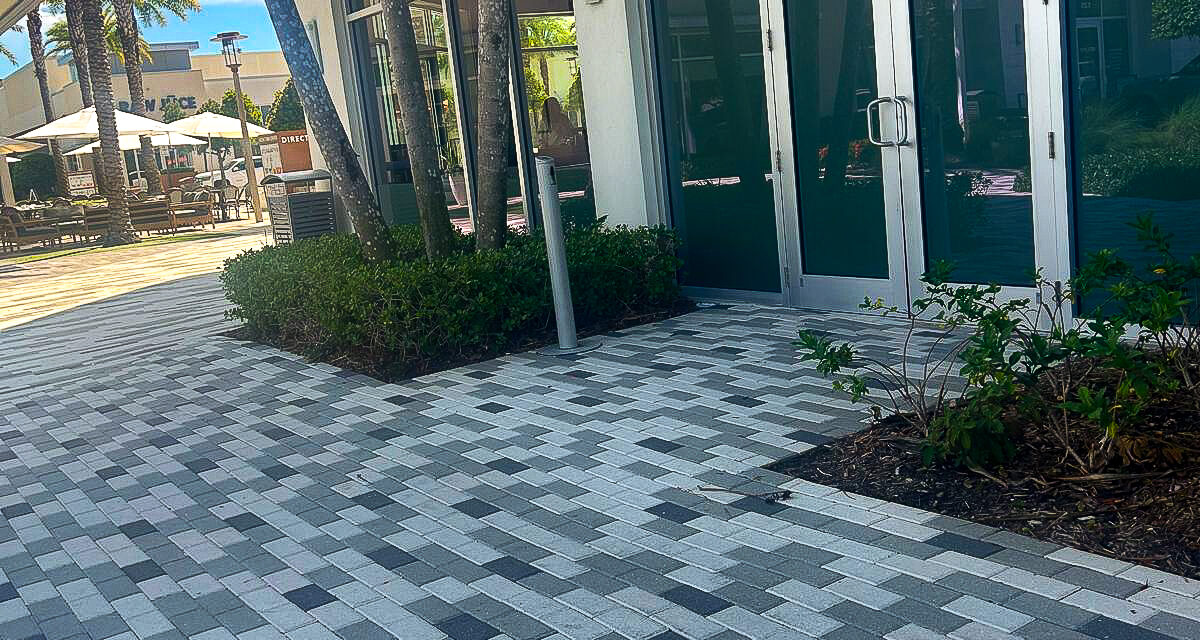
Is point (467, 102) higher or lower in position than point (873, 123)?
higher

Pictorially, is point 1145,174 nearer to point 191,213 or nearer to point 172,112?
point 191,213

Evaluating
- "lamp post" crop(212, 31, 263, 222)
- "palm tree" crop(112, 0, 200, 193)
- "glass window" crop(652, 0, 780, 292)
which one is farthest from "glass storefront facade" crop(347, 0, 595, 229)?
"palm tree" crop(112, 0, 200, 193)

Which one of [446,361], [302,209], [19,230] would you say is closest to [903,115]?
[446,361]

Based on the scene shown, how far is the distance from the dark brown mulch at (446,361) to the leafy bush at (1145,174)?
3.00 meters

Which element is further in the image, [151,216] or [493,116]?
[151,216]

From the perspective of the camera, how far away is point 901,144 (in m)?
6.52

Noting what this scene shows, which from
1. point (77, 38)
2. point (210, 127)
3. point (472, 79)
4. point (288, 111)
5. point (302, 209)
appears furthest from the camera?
point (288, 111)

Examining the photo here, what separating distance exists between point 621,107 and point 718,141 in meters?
0.90

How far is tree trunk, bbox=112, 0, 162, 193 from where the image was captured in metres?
25.8

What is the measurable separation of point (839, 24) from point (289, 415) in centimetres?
397

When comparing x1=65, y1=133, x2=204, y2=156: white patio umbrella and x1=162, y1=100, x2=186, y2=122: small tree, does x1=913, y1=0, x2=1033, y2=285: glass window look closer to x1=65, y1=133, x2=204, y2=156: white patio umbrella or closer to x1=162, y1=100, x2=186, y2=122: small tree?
x1=65, y1=133, x2=204, y2=156: white patio umbrella

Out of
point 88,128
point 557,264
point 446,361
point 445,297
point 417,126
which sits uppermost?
point 88,128

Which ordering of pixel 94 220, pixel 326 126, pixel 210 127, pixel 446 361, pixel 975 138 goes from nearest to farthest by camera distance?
1. pixel 975 138
2. pixel 446 361
3. pixel 326 126
4. pixel 94 220
5. pixel 210 127

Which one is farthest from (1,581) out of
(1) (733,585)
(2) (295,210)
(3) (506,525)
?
(2) (295,210)
